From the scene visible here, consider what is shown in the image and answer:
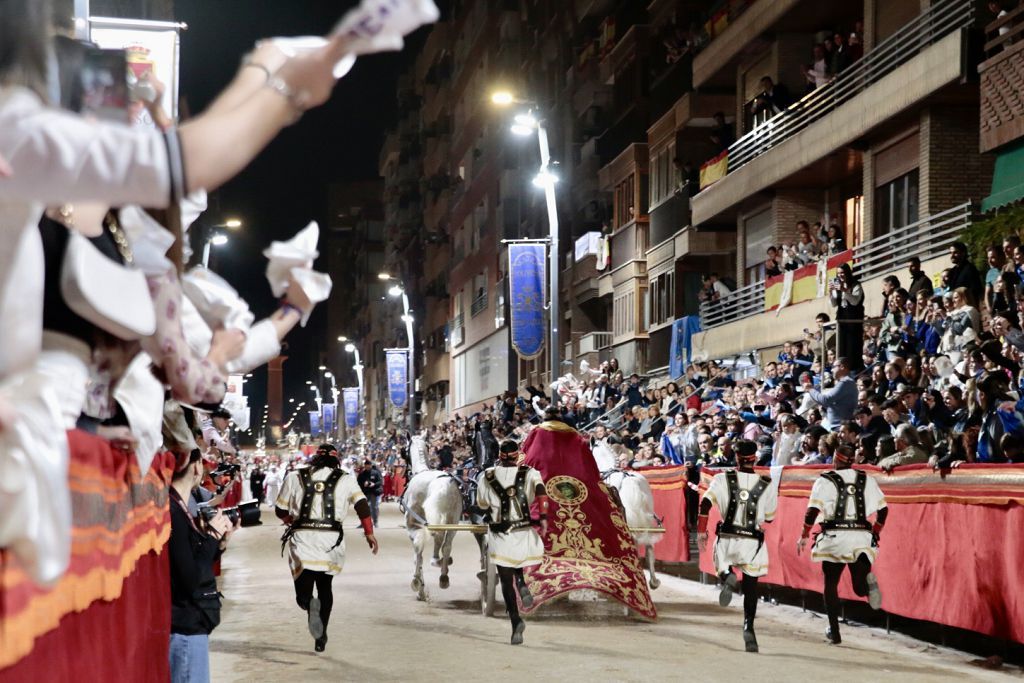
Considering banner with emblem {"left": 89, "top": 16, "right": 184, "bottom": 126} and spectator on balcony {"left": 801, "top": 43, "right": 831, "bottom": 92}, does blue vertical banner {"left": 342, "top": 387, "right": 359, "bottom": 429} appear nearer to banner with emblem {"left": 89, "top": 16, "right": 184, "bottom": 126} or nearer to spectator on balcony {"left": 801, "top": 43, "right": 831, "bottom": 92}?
spectator on balcony {"left": 801, "top": 43, "right": 831, "bottom": 92}

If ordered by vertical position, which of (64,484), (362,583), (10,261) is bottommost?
(362,583)

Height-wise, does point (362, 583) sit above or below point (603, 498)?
below

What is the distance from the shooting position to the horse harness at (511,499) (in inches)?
600

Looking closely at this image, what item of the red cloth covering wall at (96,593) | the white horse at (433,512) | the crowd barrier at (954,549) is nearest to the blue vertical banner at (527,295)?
the white horse at (433,512)

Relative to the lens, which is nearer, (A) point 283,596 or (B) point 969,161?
(A) point 283,596

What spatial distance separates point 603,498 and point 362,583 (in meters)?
5.35

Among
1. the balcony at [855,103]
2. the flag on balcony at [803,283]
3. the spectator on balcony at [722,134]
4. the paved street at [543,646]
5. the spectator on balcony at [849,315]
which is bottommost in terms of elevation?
the paved street at [543,646]

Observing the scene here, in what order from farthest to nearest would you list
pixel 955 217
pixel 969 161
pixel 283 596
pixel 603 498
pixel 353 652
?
pixel 969 161 → pixel 955 217 → pixel 283 596 → pixel 603 498 → pixel 353 652

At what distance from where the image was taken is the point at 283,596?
63.2ft

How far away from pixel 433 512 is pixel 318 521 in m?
5.01

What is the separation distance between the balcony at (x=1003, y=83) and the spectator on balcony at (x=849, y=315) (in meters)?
2.87

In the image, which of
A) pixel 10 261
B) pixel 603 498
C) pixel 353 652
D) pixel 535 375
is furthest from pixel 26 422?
pixel 535 375

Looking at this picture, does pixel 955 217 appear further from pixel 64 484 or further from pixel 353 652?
Result: pixel 64 484

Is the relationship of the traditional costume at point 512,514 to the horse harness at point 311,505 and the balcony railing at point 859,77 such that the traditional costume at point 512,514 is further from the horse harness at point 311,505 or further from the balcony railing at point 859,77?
the balcony railing at point 859,77
